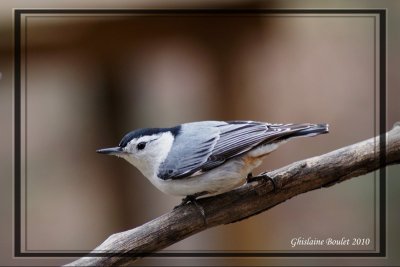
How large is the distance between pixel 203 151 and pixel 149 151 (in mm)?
116

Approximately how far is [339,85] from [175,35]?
387mm

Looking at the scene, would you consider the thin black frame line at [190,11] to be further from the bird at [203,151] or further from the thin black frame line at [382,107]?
the bird at [203,151]

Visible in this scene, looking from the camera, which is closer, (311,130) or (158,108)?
(311,130)

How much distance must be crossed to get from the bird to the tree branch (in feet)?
0.11

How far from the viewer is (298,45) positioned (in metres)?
1.11

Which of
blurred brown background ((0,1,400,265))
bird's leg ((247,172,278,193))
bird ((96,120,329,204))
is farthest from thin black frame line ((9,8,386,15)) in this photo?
bird's leg ((247,172,278,193))

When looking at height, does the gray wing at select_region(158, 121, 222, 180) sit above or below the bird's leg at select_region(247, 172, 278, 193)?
above

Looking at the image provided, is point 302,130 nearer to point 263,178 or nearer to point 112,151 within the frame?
point 263,178

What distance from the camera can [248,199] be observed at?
42.5 inches

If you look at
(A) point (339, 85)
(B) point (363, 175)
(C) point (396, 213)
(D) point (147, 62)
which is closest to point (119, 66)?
(D) point (147, 62)

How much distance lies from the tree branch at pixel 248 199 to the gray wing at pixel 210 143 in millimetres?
98

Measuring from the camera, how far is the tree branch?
105cm

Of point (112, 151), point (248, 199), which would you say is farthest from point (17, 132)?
point (248, 199)

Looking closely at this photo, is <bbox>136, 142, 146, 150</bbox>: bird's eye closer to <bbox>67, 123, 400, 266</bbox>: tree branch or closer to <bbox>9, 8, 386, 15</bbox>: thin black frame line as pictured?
<bbox>67, 123, 400, 266</bbox>: tree branch
